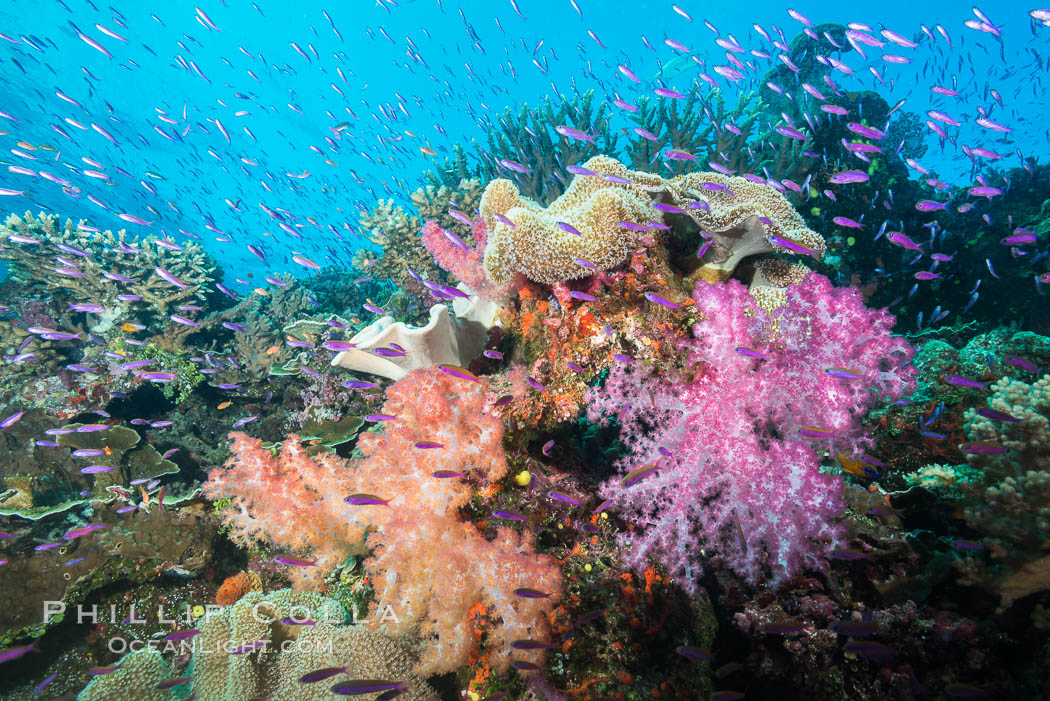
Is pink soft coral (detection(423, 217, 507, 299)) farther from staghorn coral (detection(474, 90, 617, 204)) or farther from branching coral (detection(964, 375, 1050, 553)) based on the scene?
staghorn coral (detection(474, 90, 617, 204))

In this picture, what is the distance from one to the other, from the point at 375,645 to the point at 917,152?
21.3 metres

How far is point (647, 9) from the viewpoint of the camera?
60.3 metres

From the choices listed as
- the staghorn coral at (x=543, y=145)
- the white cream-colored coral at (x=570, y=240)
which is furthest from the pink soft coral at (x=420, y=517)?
the staghorn coral at (x=543, y=145)

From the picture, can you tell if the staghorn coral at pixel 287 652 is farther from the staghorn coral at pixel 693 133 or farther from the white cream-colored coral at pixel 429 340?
the staghorn coral at pixel 693 133

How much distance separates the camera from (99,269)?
791 centimetres

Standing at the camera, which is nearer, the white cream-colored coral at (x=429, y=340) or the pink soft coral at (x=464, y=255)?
the white cream-colored coral at (x=429, y=340)

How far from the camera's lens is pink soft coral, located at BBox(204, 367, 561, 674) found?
284 cm

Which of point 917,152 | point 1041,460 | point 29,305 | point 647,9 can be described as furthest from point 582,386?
point 647,9

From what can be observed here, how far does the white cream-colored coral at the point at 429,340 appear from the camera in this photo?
3936 millimetres

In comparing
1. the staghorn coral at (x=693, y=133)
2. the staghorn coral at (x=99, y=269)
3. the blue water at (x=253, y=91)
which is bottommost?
the staghorn coral at (x=99, y=269)

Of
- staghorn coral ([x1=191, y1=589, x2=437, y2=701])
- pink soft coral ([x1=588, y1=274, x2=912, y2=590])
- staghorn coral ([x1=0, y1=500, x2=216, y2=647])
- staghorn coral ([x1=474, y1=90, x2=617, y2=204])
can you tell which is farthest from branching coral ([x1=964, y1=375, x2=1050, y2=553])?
staghorn coral ([x1=474, y1=90, x2=617, y2=204])

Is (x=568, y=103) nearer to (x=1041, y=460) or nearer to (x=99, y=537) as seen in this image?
(x=1041, y=460)

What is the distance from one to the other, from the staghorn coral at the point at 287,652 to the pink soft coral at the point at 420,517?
0.20 m

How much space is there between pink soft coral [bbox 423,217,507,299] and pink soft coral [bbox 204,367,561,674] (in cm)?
135
